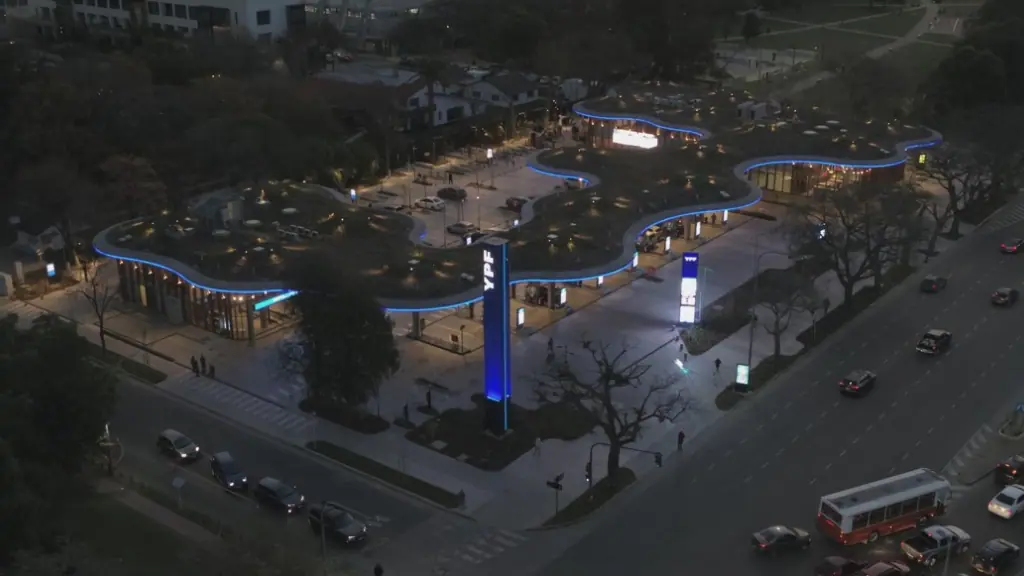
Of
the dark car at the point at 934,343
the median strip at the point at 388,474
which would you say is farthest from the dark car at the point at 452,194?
the dark car at the point at 934,343

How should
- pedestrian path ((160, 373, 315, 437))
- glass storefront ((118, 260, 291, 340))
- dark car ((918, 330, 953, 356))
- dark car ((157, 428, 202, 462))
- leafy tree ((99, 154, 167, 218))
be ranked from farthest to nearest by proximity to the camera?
leafy tree ((99, 154, 167, 218)) → glass storefront ((118, 260, 291, 340)) → dark car ((918, 330, 953, 356)) → pedestrian path ((160, 373, 315, 437)) → dark car ((157, 428, 202, 462))

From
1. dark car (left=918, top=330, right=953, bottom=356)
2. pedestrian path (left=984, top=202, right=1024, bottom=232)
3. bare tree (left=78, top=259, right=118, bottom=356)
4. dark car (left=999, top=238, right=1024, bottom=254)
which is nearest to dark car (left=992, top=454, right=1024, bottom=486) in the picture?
dark car (left=918, top=330, right=953, bottom=356)

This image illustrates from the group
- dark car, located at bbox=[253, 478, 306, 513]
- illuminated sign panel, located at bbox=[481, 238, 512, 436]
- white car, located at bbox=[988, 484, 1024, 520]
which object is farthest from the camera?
illuminated sign panel, located at bbox=[481, 238, 512, 436]

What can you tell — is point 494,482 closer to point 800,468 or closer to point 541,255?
point 800,468

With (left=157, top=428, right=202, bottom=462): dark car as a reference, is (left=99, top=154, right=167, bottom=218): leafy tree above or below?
above

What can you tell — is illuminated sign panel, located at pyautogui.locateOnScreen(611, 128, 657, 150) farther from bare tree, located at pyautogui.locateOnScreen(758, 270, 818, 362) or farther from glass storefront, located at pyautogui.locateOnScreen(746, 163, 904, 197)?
bare tree, located at pyautogui.locateOnScreen(758, 270, 818, 362)

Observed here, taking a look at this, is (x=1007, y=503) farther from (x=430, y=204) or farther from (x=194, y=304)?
(x=430, y=204)

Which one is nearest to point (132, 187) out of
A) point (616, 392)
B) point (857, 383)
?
point (616, 392)
